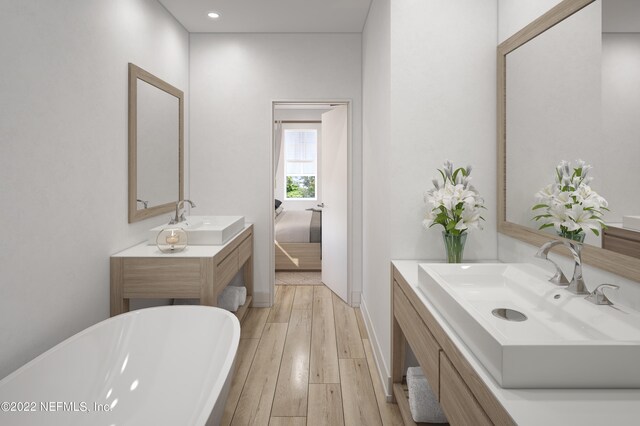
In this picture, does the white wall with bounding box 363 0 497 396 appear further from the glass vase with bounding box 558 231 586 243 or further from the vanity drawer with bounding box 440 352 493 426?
the vanity drawer with bounding box 440 352 493 426

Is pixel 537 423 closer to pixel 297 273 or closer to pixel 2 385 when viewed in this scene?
pixel 2 385

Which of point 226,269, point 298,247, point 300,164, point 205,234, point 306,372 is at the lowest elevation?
point 306,372

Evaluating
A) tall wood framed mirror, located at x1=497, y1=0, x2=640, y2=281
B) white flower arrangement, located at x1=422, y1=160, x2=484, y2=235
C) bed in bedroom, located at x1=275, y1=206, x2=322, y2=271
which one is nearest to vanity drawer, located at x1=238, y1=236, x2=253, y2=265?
bed in bedroom, located at x1=275, y1=206, x2=322, y2=271

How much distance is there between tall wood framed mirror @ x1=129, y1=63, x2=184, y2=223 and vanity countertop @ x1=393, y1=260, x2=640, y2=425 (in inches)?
96.2

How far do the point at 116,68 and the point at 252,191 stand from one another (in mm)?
1672

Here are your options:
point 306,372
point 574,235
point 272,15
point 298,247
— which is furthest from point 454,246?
point 298,247

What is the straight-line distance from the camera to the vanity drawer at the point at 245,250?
10.6 ft

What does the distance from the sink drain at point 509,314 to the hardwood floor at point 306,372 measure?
1030 millimetres

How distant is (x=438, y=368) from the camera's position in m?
1.33

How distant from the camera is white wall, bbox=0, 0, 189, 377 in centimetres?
157

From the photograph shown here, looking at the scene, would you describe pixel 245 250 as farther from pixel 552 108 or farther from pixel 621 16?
pixel 621 16

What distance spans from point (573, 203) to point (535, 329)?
0.60m

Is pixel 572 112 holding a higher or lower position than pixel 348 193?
higher

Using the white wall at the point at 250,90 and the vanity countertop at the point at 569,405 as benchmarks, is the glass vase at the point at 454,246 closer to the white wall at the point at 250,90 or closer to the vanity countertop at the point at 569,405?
the vanity countertop at the point at 569,405
